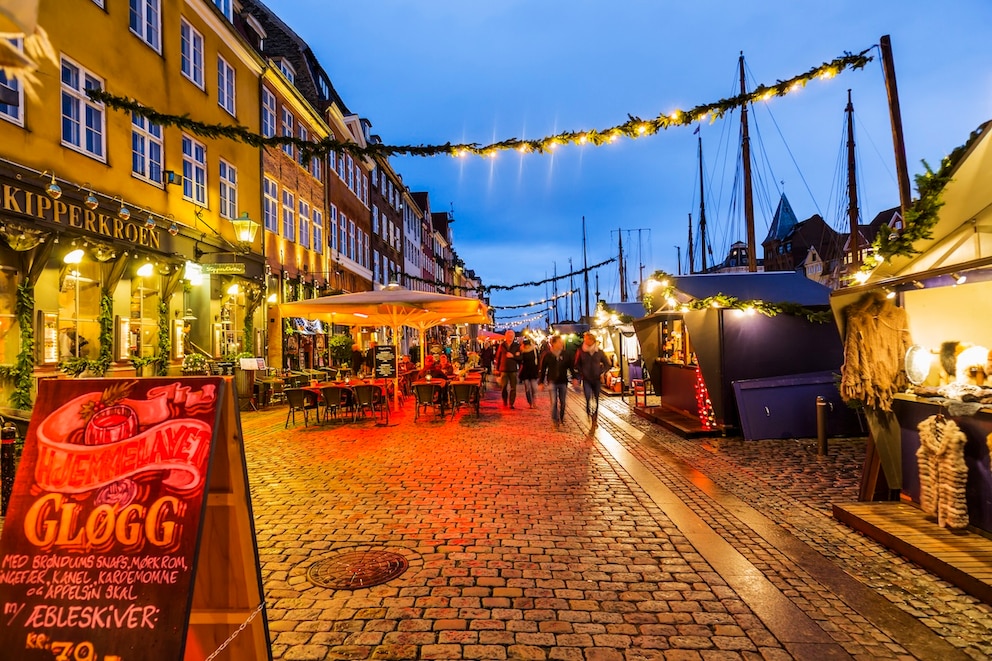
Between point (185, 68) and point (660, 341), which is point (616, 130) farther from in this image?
point (185, 68)

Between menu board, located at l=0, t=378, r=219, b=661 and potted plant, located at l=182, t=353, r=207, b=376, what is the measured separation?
39.1 ft

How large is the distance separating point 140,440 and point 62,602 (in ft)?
2.33

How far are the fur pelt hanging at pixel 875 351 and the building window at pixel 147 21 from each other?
15464 millimetres

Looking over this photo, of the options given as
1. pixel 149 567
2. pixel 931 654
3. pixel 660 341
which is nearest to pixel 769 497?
pixel 931 654

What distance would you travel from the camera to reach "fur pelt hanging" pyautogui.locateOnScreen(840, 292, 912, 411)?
238 inches

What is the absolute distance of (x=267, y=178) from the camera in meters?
20.2

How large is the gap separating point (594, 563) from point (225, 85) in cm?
1845

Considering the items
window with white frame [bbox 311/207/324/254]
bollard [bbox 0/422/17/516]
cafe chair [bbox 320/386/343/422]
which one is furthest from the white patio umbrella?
window with white frame [bbox 311/207/324/254]

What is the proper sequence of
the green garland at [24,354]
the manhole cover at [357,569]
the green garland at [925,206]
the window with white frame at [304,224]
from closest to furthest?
1. the manhole cover at [357,569]
2. the green garland at [925,206]
3. the green garland at [24,354]
4. the window with white frame at [304,224]

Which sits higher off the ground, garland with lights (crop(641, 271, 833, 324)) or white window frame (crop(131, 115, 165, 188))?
white window frame (crop(131, 115, 165, 188))

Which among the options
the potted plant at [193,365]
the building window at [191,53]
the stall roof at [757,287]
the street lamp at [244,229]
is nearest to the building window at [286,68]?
the building window at [191,53]

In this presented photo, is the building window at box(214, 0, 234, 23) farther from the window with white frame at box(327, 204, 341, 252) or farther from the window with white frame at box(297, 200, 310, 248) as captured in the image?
the window with white frame at box(327, 204, 341, 252)

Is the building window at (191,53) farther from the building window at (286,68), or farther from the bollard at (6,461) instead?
the bollard at (6,461)

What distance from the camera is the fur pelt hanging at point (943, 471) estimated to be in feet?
16.2
